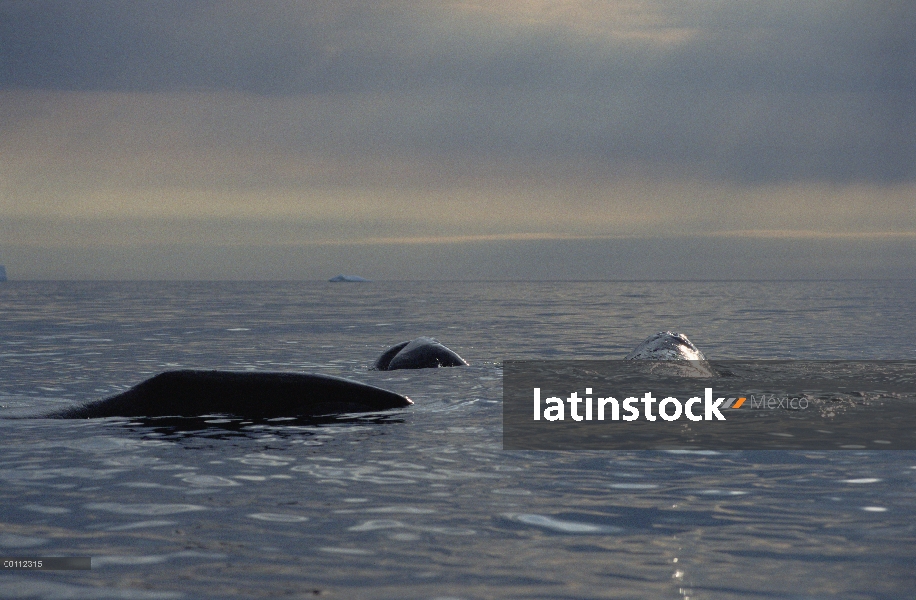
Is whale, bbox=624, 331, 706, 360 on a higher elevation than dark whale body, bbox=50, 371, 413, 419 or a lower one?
higher

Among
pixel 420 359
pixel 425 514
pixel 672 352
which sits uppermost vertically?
pixel 672 352

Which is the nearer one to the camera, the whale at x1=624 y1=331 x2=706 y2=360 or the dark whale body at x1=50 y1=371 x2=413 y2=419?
the dark whale body at x1=50 y1=371 x2=413 y2=419

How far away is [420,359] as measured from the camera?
2108cm

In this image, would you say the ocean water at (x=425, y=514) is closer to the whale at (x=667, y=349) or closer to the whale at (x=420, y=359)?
the whale at (x=420, y=359)

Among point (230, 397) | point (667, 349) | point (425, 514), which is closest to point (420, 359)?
point (667, 349)

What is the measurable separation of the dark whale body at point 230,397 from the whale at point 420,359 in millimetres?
8704

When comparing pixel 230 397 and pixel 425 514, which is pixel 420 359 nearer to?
pixel 230 397

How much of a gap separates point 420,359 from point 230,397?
32.4ft

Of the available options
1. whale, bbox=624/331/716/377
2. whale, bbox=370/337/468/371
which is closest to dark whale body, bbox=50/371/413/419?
whale, bbox=370/337/468/371

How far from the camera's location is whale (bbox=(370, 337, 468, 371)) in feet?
68.6

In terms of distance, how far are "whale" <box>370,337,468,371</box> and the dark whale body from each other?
870 cm

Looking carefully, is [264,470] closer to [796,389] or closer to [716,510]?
[716,510]

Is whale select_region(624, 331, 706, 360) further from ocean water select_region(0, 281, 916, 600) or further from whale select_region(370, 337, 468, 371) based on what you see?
ocean water select_region(0, 281, 916, 600)

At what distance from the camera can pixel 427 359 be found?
68.9 ft
